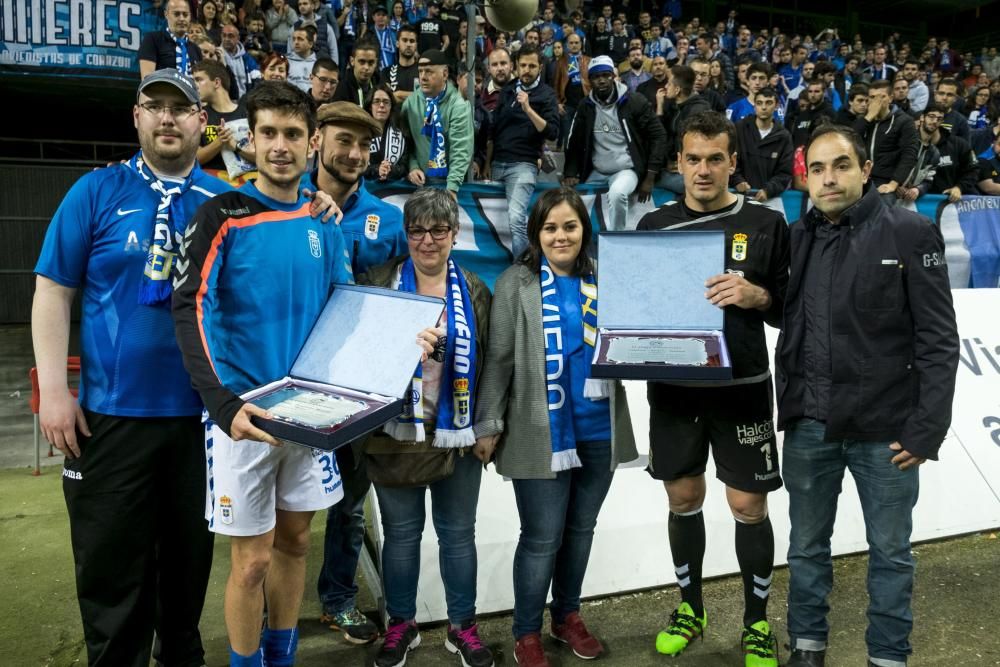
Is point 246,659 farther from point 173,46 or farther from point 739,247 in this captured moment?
point 173,46

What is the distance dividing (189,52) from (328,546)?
17.2 ft

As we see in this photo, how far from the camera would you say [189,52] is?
6.77m

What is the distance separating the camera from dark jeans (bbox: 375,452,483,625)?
286cm

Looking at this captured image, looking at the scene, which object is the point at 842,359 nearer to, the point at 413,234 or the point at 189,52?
the point at 413,234

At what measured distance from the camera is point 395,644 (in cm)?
295

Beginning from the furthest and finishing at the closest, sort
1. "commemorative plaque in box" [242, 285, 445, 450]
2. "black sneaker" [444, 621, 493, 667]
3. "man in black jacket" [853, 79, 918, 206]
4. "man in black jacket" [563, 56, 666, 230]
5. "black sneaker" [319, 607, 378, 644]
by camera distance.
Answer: "man in black jacket" [853, 79, 918, 206], "man in black jacket" [563, 56, 666, 230], "black sneaker" [319, 607, 378, 644], "black sneaker" [444, 621, 493, 667], "commemorative plaque in box" [242, 285, 445, 450]

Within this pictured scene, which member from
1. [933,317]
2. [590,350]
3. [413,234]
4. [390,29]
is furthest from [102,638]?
[390,29]

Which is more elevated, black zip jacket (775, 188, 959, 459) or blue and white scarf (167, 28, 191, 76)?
blue and white scarf (167, 28, 191, 76)

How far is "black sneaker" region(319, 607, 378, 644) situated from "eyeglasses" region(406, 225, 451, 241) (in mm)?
1617

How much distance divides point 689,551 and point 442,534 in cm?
99

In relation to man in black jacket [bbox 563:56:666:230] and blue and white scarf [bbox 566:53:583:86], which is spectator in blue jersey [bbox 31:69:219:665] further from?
blue and white scarf [bbox 566:53:583:86]

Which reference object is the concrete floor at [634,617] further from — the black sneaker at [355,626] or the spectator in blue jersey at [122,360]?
the spectator in blue jersey at [122,360]

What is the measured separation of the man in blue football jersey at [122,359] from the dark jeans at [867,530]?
1933mm

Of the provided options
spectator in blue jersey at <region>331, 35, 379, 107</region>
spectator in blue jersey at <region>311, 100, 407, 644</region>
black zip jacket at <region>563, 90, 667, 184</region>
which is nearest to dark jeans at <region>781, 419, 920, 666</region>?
spectator in blue jersey at <region>311, 100, 407, 644</region>
